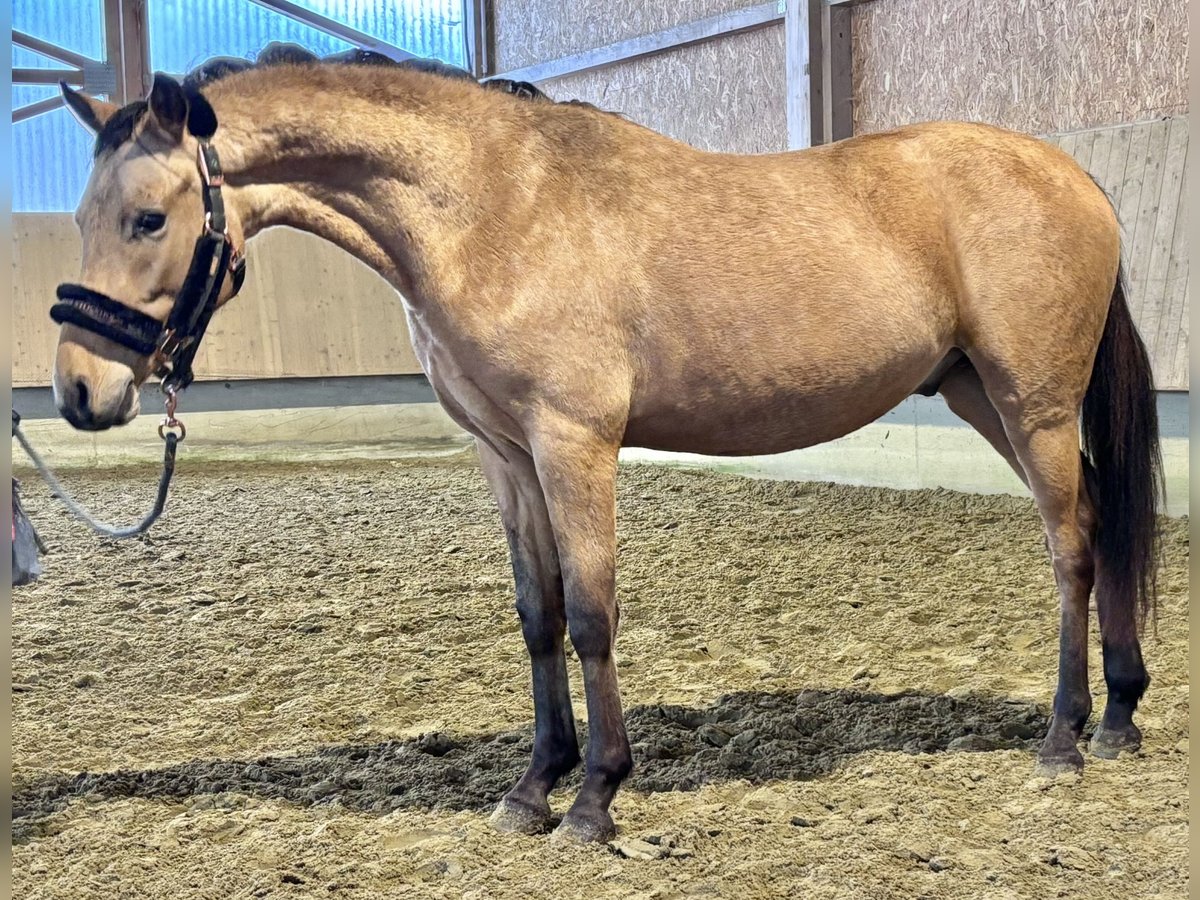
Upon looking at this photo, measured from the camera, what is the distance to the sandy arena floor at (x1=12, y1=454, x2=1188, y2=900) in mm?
2260

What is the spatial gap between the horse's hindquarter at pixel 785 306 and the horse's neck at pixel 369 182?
0.47 m

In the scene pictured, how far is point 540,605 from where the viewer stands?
2.72 metres

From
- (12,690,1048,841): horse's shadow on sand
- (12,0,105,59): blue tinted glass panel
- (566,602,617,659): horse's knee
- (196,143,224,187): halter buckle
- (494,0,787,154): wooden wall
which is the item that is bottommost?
(12,690,1048,841): horse's shadow on sand

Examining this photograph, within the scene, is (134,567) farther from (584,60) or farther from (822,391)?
(584,60)

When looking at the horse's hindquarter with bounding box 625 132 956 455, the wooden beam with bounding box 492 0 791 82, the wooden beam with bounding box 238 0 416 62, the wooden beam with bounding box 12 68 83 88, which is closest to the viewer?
the horse's hindquarter with bounding box 625 132 956 455

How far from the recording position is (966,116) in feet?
21.9

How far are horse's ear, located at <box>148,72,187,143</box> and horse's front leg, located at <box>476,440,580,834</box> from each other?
0.97 meters

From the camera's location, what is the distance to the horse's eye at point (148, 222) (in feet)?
7.31

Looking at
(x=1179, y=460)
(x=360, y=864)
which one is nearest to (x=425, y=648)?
(x=360, y=864)

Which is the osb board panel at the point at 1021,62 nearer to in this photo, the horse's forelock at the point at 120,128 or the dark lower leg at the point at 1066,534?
the dark lower leg at the point at 1066,534

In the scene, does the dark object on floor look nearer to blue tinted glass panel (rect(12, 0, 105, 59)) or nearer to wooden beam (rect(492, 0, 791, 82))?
wooden beam (rect(492, 0, 791, 82))

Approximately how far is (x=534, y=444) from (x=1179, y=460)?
4.37 metres

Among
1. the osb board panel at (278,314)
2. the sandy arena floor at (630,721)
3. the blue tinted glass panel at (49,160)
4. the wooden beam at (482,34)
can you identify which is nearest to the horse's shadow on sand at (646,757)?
the sandy arena floor at (630,721)

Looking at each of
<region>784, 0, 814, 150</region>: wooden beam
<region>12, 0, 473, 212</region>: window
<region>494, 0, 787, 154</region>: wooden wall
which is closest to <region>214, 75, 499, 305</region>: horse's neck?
<region>784, 0, 814, 150</region>: wooden beam
